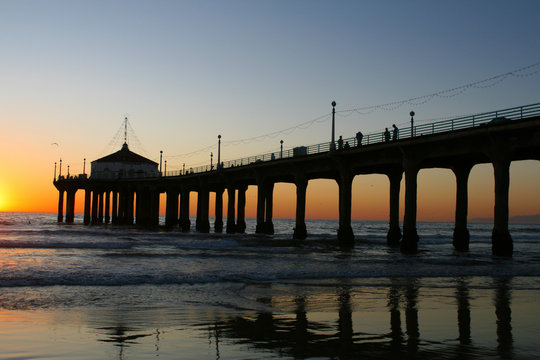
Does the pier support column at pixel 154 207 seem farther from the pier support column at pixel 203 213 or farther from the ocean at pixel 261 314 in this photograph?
the ocean at pixel 261 314

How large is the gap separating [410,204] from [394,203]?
1016 cm

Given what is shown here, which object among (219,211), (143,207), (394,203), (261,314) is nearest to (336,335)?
(261,314)

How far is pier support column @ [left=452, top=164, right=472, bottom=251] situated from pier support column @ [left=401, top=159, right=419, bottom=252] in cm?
536

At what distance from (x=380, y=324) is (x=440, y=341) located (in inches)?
63.4

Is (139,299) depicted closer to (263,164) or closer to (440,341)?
(440,341)

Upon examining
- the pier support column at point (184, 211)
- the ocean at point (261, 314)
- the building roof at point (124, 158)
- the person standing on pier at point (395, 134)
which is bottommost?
the ocean at point (261, 314)

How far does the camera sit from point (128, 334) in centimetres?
893

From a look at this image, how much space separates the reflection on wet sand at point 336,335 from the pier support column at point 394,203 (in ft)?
109

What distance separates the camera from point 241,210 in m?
67.3

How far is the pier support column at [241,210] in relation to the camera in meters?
66.4

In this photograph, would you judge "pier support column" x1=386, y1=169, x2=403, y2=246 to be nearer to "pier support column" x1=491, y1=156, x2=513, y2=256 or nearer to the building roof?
→ "pier support column" x1=491, y1=156, x2=513, y2=256

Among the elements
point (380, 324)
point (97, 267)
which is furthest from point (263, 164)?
point (380, 324)

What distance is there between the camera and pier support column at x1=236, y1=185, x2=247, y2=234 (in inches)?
2613

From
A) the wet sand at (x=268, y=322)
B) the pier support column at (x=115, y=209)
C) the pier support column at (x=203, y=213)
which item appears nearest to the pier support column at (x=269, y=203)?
the pier support column at (x=203, y=213)
